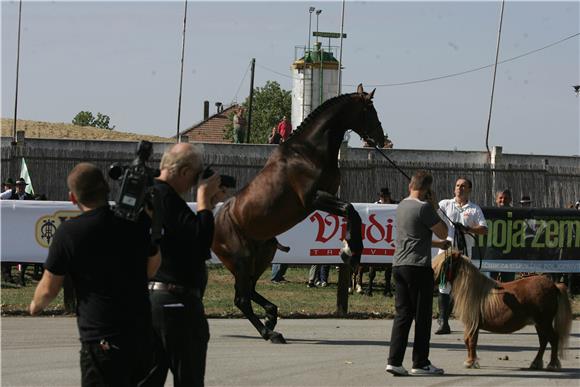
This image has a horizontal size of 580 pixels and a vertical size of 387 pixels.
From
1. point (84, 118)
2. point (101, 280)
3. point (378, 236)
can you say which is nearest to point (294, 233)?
point (378, 236)

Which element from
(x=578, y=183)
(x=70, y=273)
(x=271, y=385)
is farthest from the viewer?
(x=578, y=183)

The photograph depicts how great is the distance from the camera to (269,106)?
77812 mm

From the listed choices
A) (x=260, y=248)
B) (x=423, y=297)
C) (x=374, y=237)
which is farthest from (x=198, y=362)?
(x=374, y=237)

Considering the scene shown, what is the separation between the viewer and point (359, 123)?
40.4ft

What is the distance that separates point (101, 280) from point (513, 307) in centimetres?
602

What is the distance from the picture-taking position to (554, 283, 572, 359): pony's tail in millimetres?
10562

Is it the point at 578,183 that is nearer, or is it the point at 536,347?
the point at 536,347

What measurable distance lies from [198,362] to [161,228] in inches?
35.3

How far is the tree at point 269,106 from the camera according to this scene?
75750 mm

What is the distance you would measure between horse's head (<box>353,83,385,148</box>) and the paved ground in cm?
254

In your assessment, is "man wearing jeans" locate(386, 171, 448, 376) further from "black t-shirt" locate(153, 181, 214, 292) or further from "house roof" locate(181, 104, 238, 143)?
"house roof" locate(181, 104, 238, 143)

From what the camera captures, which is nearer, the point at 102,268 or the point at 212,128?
the point at 102,268

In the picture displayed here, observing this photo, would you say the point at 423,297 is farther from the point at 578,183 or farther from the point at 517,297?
the point at 578,183

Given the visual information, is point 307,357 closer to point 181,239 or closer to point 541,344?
point 541,344
